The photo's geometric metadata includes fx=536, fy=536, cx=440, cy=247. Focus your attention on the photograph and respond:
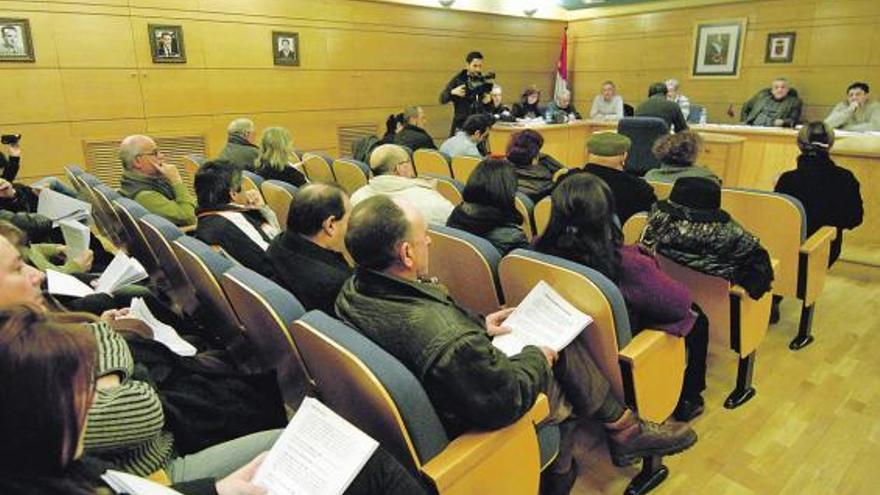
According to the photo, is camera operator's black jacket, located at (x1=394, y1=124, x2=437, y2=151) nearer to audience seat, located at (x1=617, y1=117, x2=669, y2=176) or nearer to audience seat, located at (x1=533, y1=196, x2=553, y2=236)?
audience seat, located at (x1=617, y1=117, x2=669, y2=176)

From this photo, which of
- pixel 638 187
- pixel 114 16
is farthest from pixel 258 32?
pixel 638 187

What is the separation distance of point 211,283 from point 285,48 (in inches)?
216

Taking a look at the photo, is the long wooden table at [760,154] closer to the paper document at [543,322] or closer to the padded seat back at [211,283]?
the paper document at [543,322]

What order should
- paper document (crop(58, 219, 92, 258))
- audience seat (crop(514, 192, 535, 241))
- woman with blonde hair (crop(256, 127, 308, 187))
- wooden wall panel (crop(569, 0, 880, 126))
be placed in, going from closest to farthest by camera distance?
paper document (crop(58, 219, 92, 258))
audience seat (crop(514, 192, 535, 241))
woman with blonde hair (crop(256, 127, 308, 187))
wooden wall panel (crop(569, 0, 880, 126))

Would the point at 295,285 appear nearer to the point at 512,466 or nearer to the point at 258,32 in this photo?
the point at 512,466

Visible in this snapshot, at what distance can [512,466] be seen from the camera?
144 centimetres

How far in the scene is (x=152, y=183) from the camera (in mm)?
3406

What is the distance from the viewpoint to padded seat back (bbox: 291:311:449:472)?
123cm

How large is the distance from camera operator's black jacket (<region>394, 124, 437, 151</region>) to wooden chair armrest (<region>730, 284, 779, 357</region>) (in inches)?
133

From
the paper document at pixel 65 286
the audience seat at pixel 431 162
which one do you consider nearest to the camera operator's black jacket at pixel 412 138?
the audience seat at pixel 431 162

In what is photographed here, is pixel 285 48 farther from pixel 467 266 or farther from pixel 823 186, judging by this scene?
pixel 823 186

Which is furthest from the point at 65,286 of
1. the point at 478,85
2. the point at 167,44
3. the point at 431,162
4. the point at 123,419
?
the point at 478,85

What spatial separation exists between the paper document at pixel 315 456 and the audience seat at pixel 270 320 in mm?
339

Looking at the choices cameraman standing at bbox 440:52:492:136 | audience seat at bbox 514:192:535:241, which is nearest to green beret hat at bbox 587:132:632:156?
audience seat at bbox 514:192:535:241
